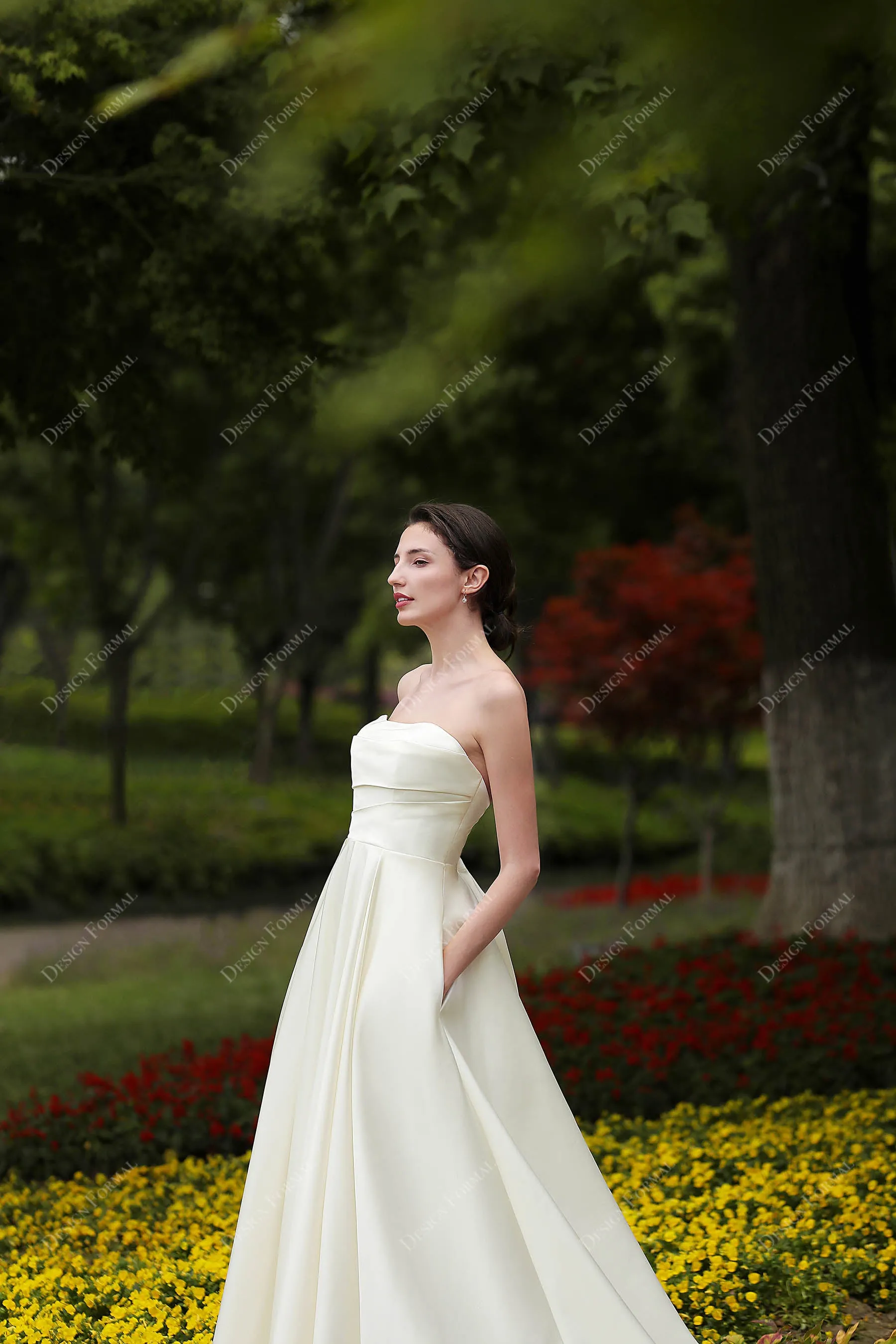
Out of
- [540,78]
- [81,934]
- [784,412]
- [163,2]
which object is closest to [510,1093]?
[540,78]

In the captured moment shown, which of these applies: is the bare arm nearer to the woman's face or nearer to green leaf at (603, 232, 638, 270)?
the woman's face

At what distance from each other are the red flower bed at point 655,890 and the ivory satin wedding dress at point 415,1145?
1167 cm

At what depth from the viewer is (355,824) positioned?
304 cm

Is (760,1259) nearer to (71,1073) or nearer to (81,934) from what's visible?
(71,1073)

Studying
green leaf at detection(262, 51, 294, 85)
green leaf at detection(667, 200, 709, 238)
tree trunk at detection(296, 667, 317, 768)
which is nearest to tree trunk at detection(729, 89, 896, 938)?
green leaf at detection(667, 200, 709, 238)

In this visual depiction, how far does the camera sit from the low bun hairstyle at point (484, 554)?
9.93 feet

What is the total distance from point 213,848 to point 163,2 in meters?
12.5

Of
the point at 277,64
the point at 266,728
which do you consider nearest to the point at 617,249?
the point at 277,64

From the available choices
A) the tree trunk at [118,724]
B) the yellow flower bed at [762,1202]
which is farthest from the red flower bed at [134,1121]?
the tree trunk at [118,724]

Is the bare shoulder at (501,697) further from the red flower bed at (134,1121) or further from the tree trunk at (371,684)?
the tree trunk at (371,684)

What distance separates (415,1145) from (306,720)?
21379 millimetres

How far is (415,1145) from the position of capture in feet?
9.01

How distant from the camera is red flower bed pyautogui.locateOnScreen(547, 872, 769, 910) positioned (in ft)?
49.4

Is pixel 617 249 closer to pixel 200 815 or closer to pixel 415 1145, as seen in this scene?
pixel 415 1145
